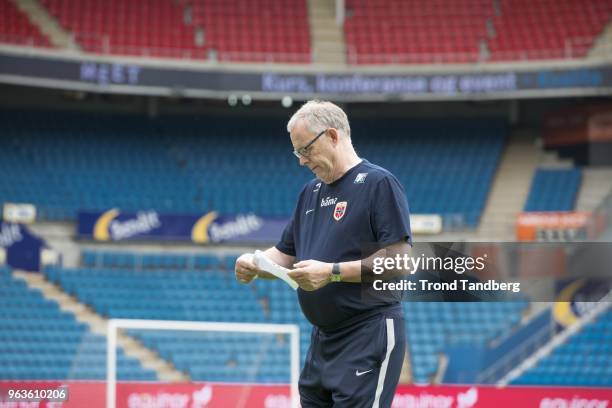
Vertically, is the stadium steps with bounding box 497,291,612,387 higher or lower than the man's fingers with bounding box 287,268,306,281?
lower

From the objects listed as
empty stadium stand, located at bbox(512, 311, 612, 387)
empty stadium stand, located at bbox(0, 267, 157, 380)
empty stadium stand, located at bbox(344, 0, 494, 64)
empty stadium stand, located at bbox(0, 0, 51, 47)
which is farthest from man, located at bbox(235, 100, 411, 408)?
empty stadium stand, located at bbox(344, 0, 494, 64)

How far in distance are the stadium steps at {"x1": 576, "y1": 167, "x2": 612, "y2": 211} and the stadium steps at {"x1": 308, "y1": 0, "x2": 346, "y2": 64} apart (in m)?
6.08

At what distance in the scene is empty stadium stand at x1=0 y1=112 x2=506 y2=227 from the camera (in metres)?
19.5

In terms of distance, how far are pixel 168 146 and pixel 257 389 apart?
1460 cm

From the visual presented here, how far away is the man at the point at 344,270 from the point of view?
338cm

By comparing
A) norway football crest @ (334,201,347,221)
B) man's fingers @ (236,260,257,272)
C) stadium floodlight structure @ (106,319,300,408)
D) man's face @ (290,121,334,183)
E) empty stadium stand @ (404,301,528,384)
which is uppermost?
man's face @ (290,121,334,183)

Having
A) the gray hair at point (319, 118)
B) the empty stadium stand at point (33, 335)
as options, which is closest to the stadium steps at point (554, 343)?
the empty stadium stand at point (33, 335)

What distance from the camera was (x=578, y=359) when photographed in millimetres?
15078

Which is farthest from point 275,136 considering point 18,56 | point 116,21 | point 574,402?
point 574,402

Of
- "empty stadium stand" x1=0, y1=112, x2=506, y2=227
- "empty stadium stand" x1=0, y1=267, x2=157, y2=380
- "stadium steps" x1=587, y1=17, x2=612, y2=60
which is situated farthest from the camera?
"stadium steps" x1=587, y1=17, x2=612, y2=60

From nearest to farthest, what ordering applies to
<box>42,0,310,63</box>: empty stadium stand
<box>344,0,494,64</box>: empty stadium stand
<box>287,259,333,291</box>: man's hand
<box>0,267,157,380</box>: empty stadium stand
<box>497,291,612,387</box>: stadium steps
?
<box>287,259,333,291</box>: man's hand < <box>0,267,157,380</box>: empty stadium stand < <box>497,291,612,387</box>: stadium steps < <box>42,0,310,63</box>: empty stadium stand < <box>344,0,494,64</box>: empty stadium stand

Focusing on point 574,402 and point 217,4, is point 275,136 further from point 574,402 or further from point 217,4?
point 574,402

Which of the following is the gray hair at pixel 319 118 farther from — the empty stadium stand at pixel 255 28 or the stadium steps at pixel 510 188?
the empty stadium stand at pixel 255 28

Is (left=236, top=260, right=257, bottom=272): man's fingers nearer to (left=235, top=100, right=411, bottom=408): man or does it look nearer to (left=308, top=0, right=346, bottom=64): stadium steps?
(left=235, top=100, right=411, bottom=408): man
